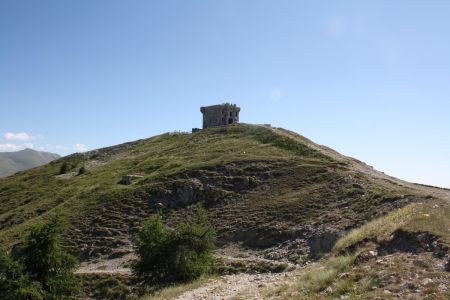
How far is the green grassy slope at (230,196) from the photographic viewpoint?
1489 inches

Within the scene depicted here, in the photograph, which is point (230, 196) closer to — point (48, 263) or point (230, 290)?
point (48, 263)

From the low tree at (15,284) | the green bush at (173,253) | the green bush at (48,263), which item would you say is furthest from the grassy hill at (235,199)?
the low tree at (15,284)

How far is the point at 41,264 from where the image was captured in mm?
27453

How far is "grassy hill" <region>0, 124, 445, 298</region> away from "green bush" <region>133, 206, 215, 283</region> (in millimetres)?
3398

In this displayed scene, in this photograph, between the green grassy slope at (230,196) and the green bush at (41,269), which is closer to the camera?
the green bush at (41,269)

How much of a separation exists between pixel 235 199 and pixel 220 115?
1964 inches

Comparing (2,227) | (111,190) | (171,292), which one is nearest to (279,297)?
(171,292)

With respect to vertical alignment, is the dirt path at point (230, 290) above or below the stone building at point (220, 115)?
below

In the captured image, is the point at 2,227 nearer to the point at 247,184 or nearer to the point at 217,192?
the point at 217,192

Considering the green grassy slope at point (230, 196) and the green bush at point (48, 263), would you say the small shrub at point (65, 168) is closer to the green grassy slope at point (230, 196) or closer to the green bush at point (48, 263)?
the green grassy slope at point (230, 196)

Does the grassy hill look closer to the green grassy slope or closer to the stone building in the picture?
the green grassy slope

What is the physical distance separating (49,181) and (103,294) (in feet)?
161

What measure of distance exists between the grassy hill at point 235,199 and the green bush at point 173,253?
3.40 m

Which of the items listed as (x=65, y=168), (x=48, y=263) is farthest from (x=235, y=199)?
(x=65, y=168)
